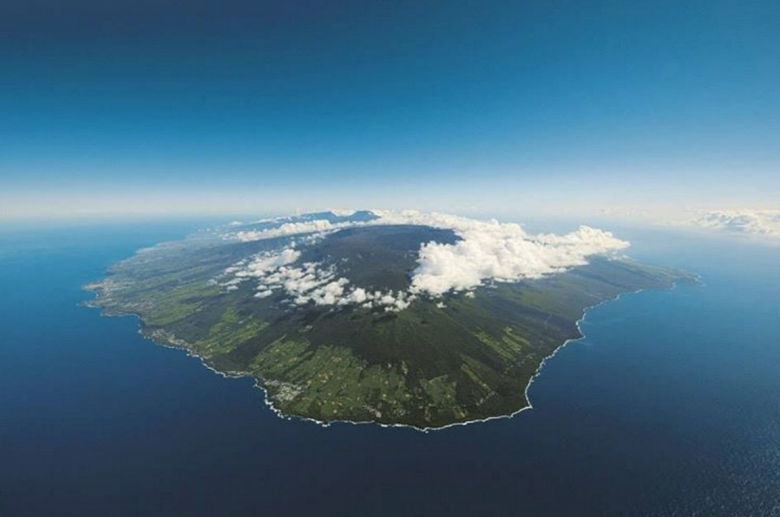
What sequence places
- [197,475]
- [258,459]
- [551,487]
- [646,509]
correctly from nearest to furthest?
[646,509]
[551,487]
[197,475]
[258,459]

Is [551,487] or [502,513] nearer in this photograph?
[502,513]

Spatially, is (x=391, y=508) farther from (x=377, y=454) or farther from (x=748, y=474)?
(x=748, y=474)

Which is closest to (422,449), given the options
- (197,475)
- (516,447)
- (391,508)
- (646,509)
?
(391,508)

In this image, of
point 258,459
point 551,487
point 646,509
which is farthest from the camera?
point 258,459

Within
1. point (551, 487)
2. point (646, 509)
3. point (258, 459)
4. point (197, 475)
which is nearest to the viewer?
point (646, 509)

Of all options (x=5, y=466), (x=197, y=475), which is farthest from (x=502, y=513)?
(x=5, y=466)

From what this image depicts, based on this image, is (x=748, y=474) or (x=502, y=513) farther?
(x=748, y=474)

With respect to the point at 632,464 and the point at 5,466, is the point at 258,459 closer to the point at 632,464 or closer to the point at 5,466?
the point at 5,466
